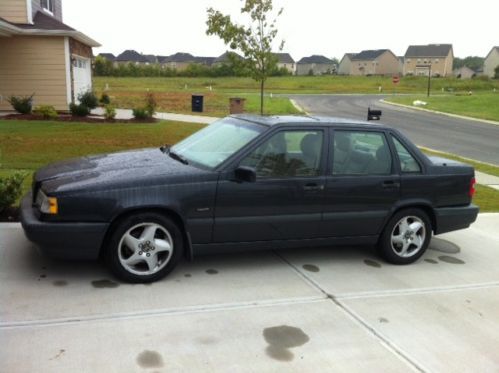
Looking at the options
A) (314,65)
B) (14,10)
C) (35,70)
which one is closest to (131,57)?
(314,65)

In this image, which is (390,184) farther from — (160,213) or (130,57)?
(130,57)

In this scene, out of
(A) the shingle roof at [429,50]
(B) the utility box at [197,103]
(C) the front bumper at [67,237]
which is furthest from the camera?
(A) the shingle roof at [429,50]

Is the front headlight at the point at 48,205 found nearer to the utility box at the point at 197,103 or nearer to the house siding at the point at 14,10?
the house siding at the point at 14,10

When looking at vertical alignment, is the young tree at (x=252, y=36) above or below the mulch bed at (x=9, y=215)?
above

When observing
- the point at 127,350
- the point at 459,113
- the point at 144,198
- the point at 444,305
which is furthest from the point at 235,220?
the point at 459,113

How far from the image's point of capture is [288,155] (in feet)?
16.2

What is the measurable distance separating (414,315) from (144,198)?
2.38 metres

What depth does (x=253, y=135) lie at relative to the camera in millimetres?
4910

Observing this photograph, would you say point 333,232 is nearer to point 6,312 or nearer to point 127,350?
point 127,350

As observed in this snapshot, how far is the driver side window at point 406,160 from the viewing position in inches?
210

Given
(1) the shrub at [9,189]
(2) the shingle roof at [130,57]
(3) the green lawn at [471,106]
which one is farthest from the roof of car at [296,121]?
(2) the shingle roof at [130,57]

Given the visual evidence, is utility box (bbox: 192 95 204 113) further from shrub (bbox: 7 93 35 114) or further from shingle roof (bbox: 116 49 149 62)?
shingle roof (bbox: 116 49 149 62)

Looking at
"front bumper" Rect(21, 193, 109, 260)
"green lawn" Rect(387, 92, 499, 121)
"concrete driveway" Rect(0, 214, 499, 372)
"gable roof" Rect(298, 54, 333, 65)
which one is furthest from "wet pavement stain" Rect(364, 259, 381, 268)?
"gable roof" Rect(298, 54, 333, 65)

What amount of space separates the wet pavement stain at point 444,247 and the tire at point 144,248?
3.13 m
